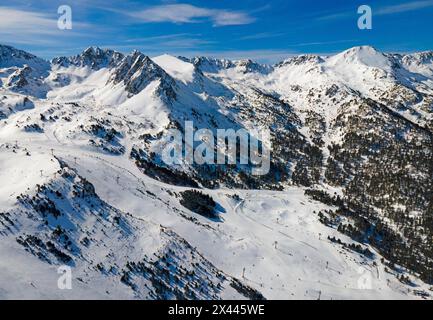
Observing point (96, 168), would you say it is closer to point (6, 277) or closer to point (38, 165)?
point (38, 165)

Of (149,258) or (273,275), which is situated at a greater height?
(149,258)

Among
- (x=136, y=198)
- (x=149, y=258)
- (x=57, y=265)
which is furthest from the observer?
(x=136, y=198)

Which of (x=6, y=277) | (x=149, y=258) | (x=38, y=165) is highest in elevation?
(x=38, y=165)

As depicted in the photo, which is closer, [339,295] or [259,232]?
[339,295]

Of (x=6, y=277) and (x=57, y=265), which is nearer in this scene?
(x=6, y=277)
